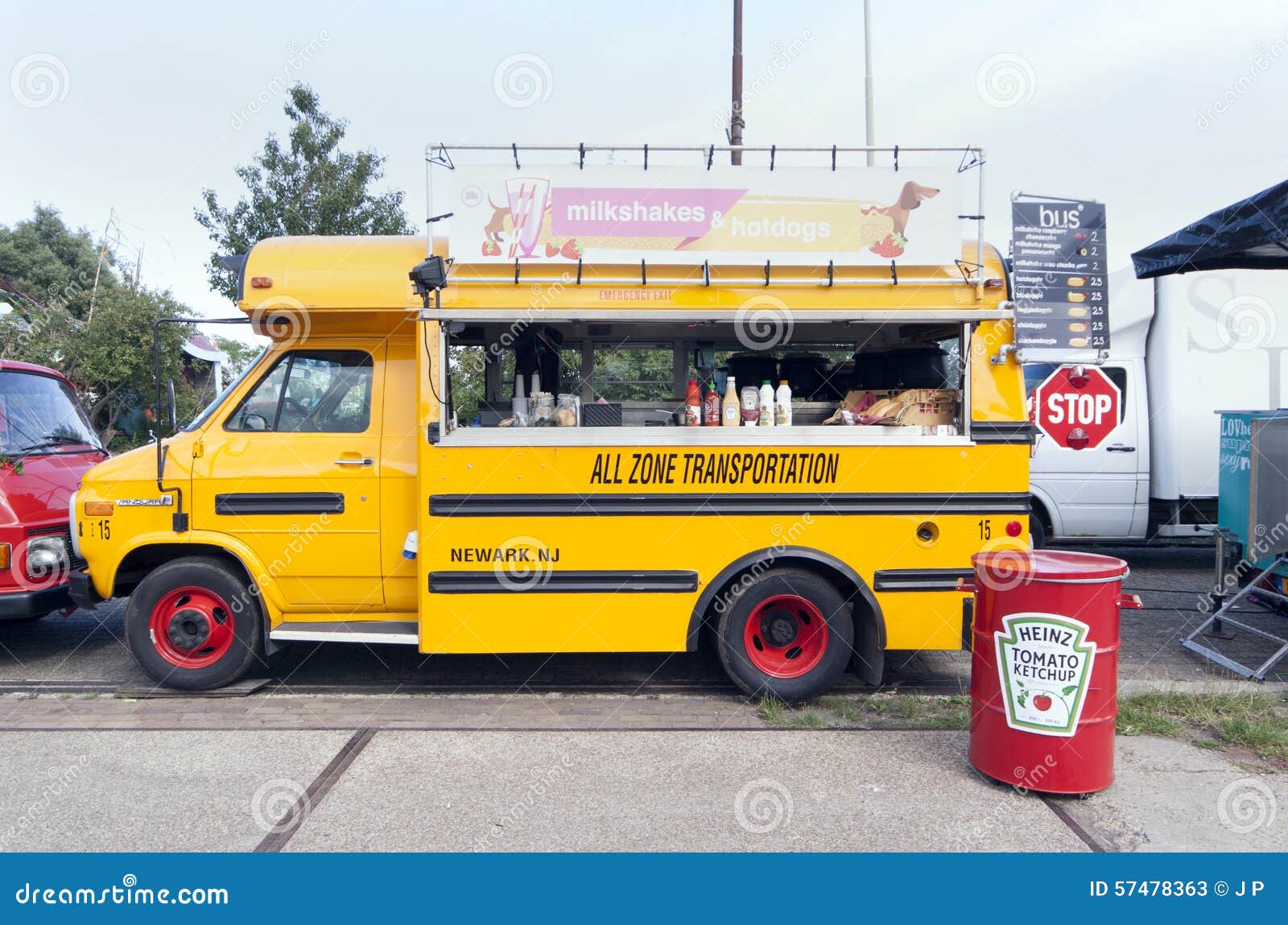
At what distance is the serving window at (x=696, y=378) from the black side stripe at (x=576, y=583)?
80 centimetres

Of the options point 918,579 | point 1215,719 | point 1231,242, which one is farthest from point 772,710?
point 1231,242

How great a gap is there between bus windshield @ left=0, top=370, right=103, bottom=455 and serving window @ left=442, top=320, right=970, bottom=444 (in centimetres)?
322

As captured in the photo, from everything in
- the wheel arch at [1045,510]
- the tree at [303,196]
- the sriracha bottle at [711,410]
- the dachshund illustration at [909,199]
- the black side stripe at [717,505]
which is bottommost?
the wheel arch at [1045,510]

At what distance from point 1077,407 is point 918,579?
4771 mm

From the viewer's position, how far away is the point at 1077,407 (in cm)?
896

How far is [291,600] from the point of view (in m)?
5.55

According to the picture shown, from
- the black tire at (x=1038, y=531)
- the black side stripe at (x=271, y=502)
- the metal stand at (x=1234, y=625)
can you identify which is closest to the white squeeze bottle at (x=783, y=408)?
Answer: the black side stripe at (x=271, y=502)

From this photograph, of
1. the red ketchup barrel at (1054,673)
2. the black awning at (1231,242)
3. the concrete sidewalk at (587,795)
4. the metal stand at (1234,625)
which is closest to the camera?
the concrete sidewalk at (587,795)

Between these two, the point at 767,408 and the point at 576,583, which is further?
the point at 767,408

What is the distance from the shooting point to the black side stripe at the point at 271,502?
5406 mm

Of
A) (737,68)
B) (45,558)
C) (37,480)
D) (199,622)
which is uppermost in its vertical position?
(737,68)

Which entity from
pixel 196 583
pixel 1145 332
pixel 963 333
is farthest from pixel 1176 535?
pixel 196 583

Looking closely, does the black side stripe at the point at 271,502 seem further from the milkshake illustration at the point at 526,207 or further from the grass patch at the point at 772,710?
the grass patch at the point at 772,710

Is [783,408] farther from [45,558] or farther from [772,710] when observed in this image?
[45,558]
